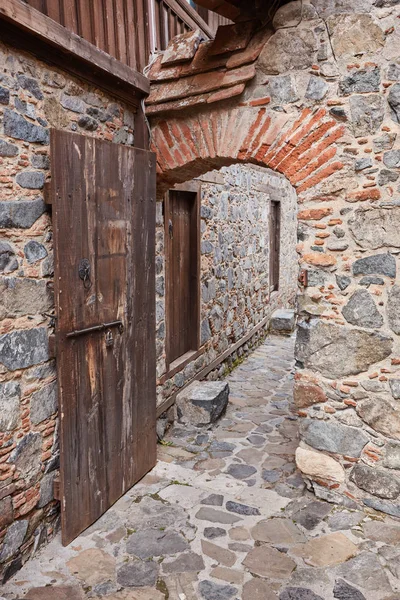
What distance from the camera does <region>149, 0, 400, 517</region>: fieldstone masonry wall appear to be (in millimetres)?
2986

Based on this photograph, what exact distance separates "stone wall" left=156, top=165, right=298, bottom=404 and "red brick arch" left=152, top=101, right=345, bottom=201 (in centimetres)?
78

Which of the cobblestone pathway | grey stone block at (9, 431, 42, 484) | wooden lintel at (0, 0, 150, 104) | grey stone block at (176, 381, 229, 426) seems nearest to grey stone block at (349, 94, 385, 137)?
wooden lintel at (0, 0, 150, 104)

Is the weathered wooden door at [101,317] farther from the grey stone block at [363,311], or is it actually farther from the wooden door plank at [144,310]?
the grey stone block at [363,311]

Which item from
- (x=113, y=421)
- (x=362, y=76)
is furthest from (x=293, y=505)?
(x=362, y=76)

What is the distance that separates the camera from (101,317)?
10.4ft

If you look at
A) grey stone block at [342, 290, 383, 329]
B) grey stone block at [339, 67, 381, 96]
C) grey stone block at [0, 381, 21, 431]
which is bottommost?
grey stone block at [0, 381, 21, 431]

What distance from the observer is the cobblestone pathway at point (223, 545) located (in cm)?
263

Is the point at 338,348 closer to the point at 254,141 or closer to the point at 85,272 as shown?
the point at 254,141

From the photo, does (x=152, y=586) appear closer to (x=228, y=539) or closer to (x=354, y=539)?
(x=228, y=539)

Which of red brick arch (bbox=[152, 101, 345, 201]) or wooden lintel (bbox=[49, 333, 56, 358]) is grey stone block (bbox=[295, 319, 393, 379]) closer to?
red brick arch (bbox=[152, 101, 345, 201])


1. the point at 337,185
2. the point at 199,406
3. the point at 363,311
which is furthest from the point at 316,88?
the point at 199,406

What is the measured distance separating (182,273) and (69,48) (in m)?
2.80

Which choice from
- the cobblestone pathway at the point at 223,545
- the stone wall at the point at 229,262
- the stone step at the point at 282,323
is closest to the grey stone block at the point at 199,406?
the stone wall at the point at 229,262

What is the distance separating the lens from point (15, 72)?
2600 millimetres
